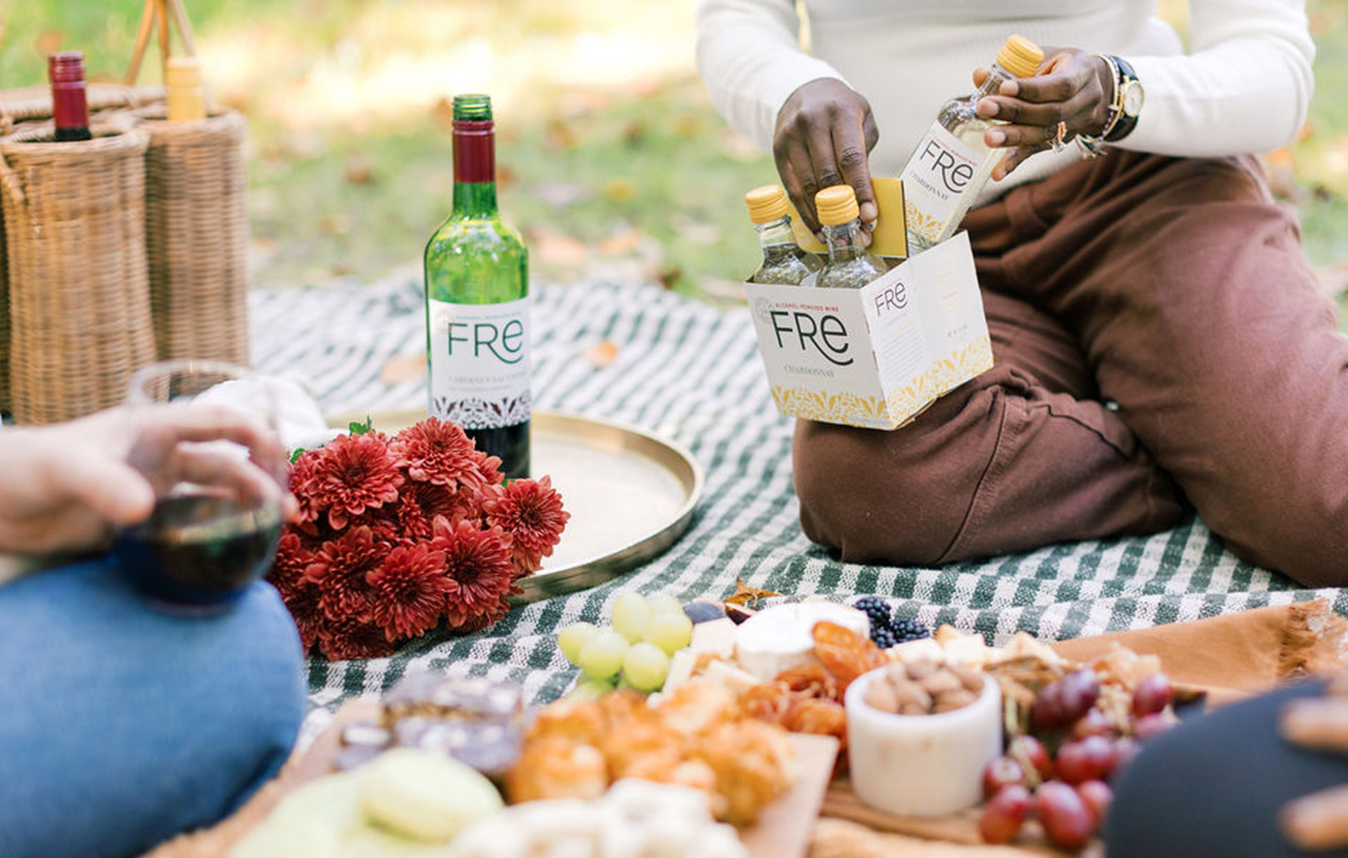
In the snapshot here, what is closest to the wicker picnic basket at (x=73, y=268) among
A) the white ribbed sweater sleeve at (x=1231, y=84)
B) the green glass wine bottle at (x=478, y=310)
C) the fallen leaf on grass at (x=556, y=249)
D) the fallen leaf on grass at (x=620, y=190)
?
the green glass wine bottle at (x=478, y=310)

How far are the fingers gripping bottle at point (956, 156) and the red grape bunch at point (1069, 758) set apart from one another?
0.54 metres

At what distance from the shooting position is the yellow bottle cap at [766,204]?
1.36 m

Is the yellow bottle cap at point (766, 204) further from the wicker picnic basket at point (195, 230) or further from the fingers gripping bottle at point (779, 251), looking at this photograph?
the wicker picnic basket at point (195, 230)

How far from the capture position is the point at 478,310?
1.55 m

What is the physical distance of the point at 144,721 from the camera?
95cm

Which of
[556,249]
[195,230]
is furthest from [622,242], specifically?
[195,230]

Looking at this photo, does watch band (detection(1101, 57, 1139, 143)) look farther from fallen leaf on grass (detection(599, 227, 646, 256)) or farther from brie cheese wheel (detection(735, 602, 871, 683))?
fallen leaf on grass (detection(599, 227, 646, 256))

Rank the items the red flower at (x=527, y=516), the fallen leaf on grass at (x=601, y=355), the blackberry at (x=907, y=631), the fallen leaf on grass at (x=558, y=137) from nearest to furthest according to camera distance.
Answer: the blackberry at (x=907, y=631), the red flower at (x=527, y=516), the fallen leaf on grass at (x=601, y=355), the fallen leaf on grass at (x=558, y=137)

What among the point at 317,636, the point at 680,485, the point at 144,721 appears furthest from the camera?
the point at 680,485

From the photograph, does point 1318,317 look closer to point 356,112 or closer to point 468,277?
point 468,277

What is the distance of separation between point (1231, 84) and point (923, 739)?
101 centimetres

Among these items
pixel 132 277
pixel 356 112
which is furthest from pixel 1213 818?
pixel 356 112

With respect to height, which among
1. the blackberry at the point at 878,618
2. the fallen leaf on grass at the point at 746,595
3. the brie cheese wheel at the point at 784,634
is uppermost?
the brie cheese wheel at the point at 784,634

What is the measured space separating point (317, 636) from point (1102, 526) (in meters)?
0.95
